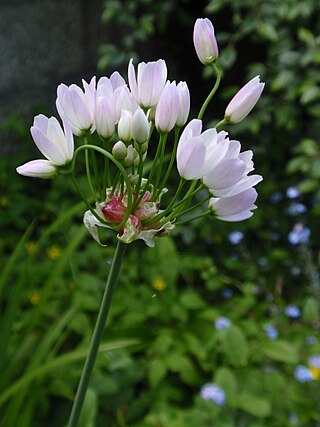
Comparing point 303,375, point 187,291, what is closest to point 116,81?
point 303,375

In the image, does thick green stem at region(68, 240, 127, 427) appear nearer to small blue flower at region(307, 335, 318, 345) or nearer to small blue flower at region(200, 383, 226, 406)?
small blue flower at region(200, 383, 226, 406)

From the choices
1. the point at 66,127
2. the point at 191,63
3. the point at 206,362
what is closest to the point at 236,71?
the point at 191,63

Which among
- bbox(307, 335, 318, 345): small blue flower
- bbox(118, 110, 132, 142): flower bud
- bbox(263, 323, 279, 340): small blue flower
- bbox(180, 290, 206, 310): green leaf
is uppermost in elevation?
bbox(118, 110, 132, 142): flower bud

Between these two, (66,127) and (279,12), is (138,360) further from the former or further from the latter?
(66,127)

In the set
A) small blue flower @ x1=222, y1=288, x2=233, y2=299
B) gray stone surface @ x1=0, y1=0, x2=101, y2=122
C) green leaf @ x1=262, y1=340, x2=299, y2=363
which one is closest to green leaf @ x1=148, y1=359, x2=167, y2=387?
green leaf @ x1=262, y1=340, x2=299, y2=363

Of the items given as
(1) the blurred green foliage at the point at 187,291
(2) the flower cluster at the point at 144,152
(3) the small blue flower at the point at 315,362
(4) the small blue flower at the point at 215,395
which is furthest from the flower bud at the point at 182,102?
(3) the small blue flower at the point at 315,362

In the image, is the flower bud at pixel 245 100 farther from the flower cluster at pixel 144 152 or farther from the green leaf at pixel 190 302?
the green leaf at pixel 190 302
